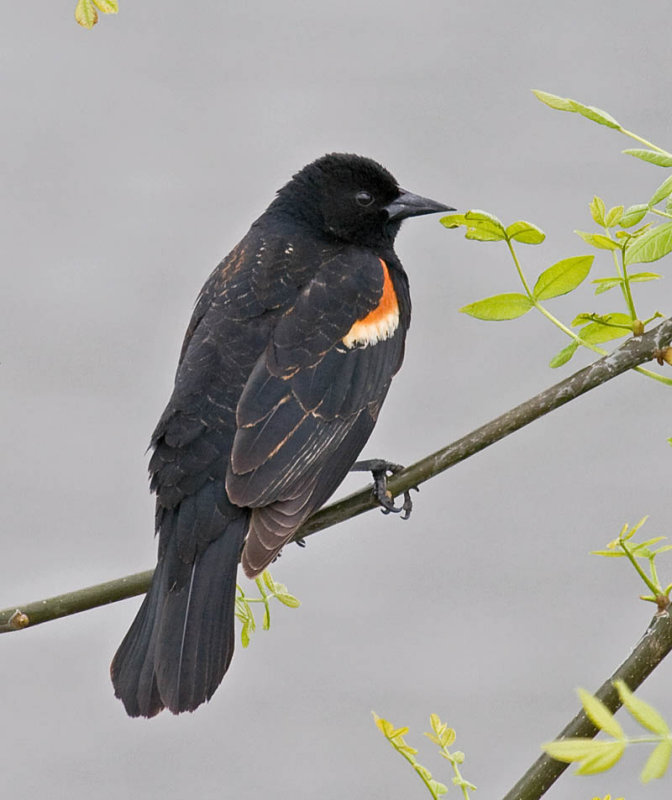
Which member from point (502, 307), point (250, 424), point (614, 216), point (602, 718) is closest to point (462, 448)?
point (502, 307)

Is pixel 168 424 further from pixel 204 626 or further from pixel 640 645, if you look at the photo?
pixel 640 645

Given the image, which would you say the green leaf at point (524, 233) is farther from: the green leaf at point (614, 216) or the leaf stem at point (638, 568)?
the leaf stem at point (638, 568)

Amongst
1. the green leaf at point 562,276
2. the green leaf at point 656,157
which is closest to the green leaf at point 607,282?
the green leaf at point 562,276

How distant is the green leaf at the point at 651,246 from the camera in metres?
1.00

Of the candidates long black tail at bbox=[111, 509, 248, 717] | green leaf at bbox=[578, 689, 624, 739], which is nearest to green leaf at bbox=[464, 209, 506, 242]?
green leaf at bbox=[578, 689, 624, 739]

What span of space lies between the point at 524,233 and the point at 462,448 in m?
0.33

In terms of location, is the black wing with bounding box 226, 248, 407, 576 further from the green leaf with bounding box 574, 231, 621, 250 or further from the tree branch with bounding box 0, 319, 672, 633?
the green leaf with bounding box 574, 231, 621, 250

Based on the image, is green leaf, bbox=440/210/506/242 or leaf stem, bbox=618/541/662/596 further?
green leaf, bbox=440/210/506/242

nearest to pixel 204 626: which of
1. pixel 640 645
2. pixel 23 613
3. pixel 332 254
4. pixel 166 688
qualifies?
pixel 166 688

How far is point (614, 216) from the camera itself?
1125mm

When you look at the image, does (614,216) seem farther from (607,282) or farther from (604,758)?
(604,758)

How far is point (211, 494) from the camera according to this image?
1.92 meters

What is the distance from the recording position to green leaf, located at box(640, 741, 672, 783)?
1.84ft

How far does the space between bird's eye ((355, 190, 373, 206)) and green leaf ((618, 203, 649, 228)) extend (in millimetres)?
1390
